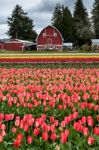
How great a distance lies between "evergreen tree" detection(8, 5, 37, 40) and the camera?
12875cm

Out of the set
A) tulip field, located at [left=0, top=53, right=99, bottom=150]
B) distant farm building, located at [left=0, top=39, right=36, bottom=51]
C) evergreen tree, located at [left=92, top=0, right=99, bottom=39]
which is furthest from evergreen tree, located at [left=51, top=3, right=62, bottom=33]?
tulip field, located at [left=0, top=53, right=99, bottom=150]

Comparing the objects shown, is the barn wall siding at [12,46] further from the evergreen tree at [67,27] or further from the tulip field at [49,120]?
the tulip field at [49,120]

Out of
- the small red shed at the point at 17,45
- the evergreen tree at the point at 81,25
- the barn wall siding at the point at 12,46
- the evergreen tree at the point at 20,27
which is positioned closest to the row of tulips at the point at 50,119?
the small red shed at the point at 17,45

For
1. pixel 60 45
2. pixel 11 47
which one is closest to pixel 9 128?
pixel 60 45

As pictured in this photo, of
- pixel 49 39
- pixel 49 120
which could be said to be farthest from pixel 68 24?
pixel 49 120

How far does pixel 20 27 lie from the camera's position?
128 metres

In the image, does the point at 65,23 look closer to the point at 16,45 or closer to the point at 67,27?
the point at 67,27

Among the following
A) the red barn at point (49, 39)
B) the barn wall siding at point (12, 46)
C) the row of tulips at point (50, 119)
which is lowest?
the barn wall siding at point (12, 46)

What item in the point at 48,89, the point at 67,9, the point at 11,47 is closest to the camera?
the point at 48,89

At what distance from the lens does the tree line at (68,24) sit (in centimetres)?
11444

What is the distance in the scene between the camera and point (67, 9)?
12950cm

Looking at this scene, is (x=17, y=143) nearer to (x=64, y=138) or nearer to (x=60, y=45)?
(x=64, y=138)

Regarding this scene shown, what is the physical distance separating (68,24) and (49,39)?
2329 centimetres

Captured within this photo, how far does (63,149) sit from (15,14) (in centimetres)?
13104
